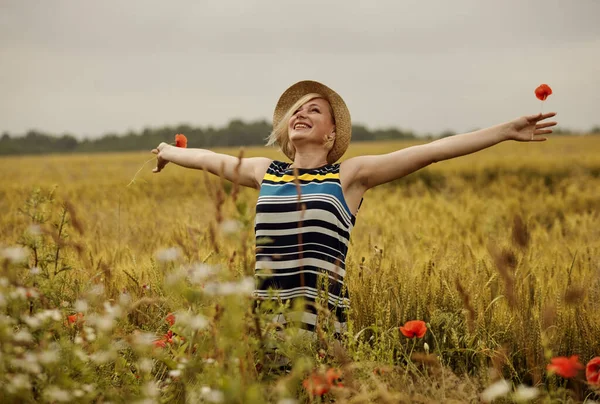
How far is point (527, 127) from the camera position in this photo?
7.25ft

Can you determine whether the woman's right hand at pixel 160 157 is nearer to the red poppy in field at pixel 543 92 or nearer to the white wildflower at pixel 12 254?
the white wildflower at pixel 12 254

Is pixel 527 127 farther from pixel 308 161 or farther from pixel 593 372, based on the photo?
pixel 593 372

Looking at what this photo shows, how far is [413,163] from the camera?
7.62 feet

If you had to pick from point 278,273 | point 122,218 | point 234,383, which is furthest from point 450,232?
point 234,383

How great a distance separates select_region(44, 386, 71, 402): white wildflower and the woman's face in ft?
4.92

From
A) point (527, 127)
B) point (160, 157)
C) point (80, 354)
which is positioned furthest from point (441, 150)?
point (80, 354)

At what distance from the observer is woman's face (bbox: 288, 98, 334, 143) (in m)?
2.51

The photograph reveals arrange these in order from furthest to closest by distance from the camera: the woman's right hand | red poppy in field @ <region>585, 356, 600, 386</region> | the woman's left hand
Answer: the woman's right hand → the woman's left hand → red poppy in field @ <region>585, 356, 600, 386</region>

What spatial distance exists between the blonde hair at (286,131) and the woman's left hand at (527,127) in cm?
85

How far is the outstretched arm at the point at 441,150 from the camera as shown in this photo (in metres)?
2.20

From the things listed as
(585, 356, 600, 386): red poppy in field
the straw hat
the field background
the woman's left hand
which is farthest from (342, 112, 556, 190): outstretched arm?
(585, 356, 600, 386): red poppy in field

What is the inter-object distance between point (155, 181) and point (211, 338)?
371 inches

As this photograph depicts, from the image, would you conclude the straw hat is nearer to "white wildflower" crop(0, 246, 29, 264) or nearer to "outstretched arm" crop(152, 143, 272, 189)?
"outstretched arm" crop(152, 143, 272, 189)

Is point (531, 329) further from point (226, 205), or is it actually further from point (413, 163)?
point (226, 205)
